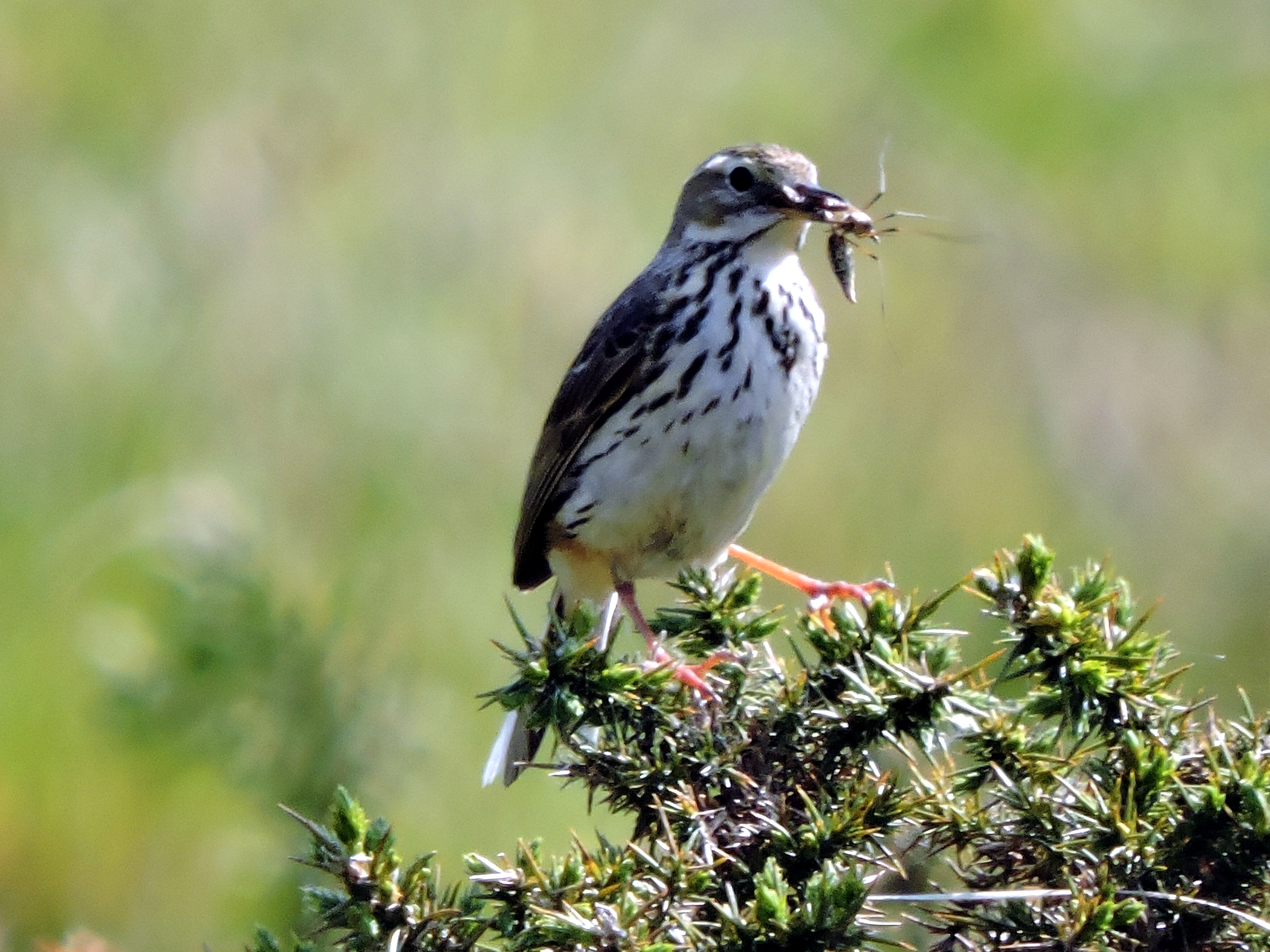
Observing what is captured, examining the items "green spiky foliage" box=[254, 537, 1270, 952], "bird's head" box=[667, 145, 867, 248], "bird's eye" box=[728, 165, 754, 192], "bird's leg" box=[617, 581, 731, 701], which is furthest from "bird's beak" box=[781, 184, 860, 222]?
"green spiky foliage" box=[254, 537, 1270, 952]

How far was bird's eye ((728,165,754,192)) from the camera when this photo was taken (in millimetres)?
4922

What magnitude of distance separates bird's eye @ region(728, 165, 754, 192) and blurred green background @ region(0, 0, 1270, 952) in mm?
1724

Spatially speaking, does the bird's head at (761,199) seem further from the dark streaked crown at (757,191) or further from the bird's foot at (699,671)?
the bird's foot at (699,671)

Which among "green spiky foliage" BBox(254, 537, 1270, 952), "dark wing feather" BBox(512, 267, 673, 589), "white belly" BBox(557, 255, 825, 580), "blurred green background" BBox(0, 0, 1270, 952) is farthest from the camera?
"blurred green background" BBox(0, 0, 1270, 952)

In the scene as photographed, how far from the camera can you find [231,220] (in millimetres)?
6930

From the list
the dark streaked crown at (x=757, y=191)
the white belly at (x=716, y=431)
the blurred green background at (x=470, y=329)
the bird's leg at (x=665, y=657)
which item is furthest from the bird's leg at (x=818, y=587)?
the blurred green background at (x=470, y=329)

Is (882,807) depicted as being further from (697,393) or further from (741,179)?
(741,179)

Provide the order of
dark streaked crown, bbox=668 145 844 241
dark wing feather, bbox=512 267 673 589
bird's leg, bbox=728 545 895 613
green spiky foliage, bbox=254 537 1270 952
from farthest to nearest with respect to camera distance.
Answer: dark wing feather, bbox=512 267 673 589 → dark streaked crown, bbox=668 145 844 241 → bird's leg, bbox=728 545 895 613 → green spiky foliage, bbox=254 537 1270 952

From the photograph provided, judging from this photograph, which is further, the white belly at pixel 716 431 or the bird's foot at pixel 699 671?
the white belly at pixel 716 431

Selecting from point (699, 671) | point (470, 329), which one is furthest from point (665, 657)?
point (470, 329)

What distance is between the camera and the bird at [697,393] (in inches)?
184

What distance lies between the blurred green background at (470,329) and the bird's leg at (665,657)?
2.32ft

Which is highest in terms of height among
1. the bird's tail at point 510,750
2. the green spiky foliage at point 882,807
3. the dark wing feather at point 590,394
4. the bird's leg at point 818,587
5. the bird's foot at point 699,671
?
the dark wing feather at point 590,394

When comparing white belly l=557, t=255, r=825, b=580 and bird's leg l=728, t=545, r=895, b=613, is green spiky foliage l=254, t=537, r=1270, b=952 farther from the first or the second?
white belly l=557, t=255, r=825, b=580
